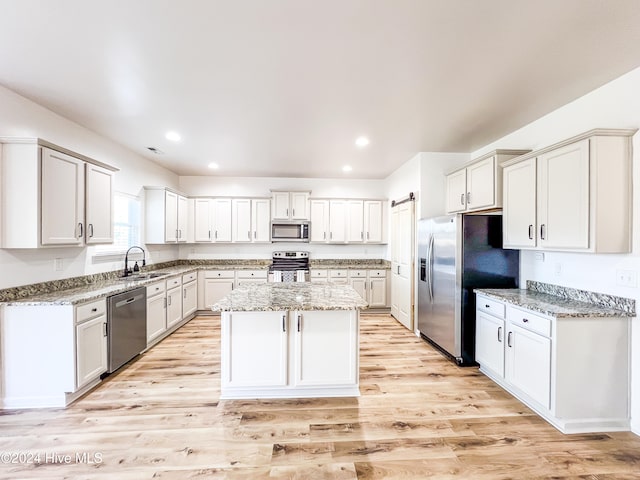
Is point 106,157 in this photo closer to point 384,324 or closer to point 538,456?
point 384,324

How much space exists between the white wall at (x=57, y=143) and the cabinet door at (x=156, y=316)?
71cm

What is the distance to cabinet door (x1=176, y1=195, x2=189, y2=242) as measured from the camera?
5.18 m

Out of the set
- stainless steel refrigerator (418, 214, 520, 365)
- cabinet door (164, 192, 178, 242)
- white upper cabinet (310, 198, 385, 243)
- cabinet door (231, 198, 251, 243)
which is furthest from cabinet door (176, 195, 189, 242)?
stainless steel refrigerator (418, 214, 520, 365)

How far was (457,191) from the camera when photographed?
379 cm

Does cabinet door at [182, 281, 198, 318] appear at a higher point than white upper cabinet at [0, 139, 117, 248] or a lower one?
lower

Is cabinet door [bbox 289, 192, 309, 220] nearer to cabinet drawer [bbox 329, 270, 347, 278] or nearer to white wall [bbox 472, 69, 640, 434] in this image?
cabinet drawer [bbox 329, 270, 347, 278]

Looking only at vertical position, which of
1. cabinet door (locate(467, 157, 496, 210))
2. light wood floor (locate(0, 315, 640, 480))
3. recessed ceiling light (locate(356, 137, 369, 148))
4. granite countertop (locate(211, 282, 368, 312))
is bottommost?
light wood floor (locate(0, 315, 640, 480))

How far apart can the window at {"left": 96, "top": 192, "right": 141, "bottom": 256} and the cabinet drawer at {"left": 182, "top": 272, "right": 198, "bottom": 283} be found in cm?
88

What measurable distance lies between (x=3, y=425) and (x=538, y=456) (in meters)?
3.93

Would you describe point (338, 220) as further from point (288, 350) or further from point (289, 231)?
point (288, 350)

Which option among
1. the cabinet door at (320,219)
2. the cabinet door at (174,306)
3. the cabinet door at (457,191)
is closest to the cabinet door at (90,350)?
the cabinet door at (174,306)

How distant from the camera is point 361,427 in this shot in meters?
2.24

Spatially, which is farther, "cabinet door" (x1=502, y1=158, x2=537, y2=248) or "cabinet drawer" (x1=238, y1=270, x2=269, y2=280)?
"cabinet drawer" (x1=238, y1=270, x2=269, y2=280)

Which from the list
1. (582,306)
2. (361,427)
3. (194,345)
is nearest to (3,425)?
(194,345)
